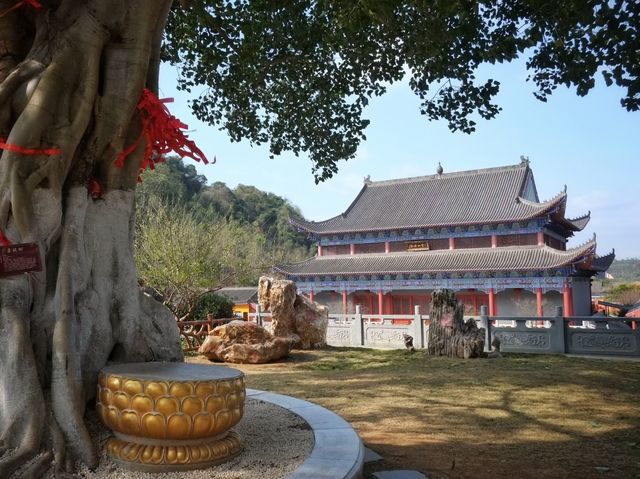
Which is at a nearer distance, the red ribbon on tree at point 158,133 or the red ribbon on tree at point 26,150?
the red ribbon on tree at point 26,150

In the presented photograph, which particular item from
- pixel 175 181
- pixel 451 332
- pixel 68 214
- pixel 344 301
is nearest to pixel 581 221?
pixel 344 301

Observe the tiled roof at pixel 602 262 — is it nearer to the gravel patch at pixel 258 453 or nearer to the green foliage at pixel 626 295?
the green foliage at pixel 626 295

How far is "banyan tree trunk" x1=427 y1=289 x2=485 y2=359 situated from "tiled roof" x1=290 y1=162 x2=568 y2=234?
11.1 metres

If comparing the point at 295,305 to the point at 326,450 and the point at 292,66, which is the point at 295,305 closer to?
the point at 292,66

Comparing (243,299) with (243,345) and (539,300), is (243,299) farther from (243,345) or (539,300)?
(243,345)

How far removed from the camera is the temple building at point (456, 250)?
71.2 ft

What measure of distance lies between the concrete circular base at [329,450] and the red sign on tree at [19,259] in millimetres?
1587

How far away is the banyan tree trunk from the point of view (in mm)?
11656

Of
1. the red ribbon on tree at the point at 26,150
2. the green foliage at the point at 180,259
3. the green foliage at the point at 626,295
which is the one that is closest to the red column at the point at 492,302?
the green foliage at the point at 180,259

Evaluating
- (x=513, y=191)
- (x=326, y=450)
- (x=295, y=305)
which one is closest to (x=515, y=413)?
(x=326, y=450)

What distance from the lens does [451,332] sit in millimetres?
12062

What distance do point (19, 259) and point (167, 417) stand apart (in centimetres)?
116

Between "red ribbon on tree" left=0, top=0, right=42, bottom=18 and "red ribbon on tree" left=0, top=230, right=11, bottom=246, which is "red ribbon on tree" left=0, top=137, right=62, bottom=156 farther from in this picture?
"red ribbon on tree" left=0, top=0, right=42, bottom=18

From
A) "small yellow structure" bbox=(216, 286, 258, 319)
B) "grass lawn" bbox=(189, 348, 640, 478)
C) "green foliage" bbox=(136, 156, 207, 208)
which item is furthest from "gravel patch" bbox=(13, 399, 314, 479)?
"green foliage" bbox=(136, 156, 207, 208)
